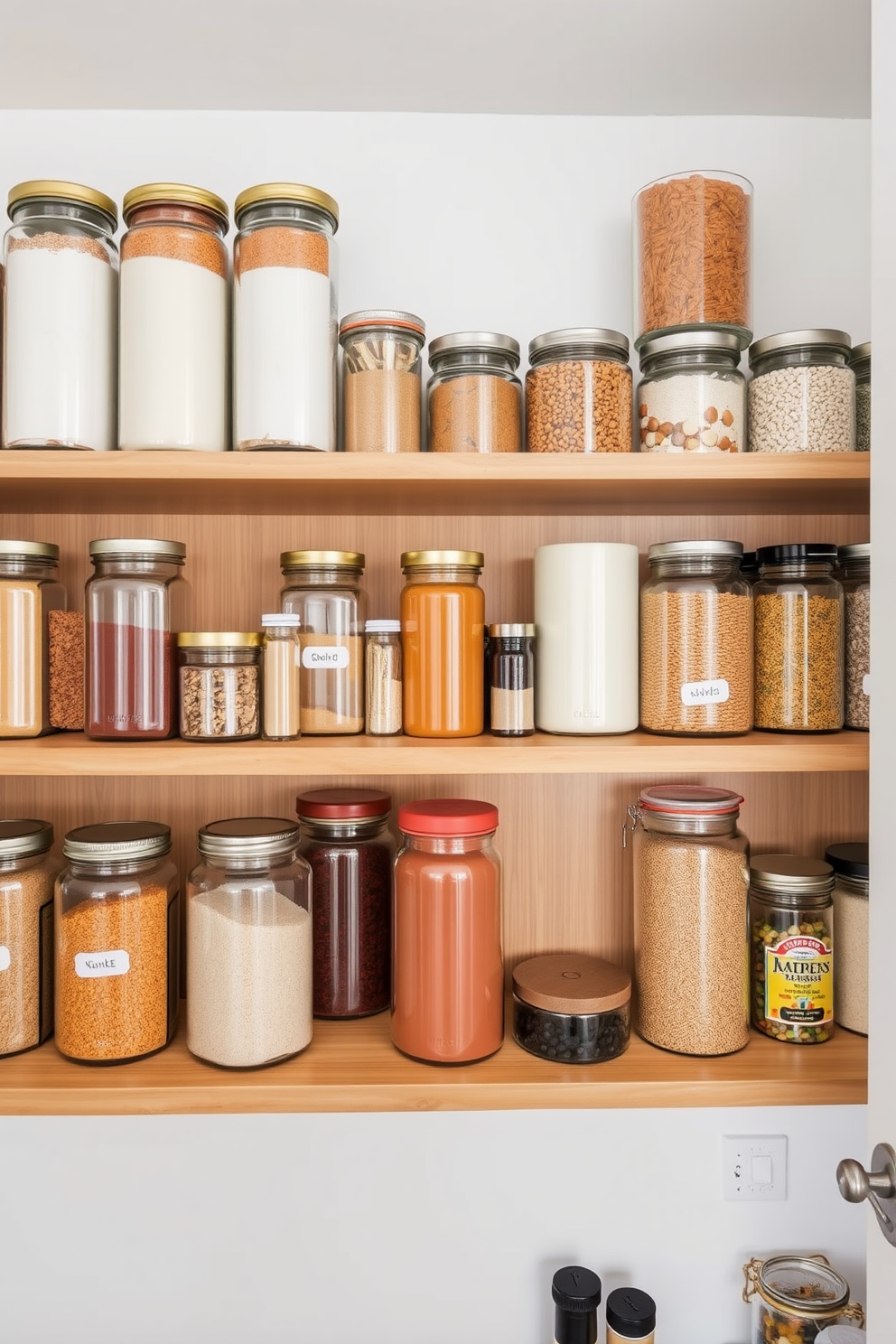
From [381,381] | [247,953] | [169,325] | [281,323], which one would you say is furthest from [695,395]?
[247,953]

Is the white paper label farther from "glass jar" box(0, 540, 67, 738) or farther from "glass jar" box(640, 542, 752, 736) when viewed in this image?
"glass jar" box(640, 542, 752, 736)

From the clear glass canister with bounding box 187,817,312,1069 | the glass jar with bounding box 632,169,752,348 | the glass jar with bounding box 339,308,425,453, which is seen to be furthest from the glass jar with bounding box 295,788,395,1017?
the glass jar with bounding box 632,169,752,348

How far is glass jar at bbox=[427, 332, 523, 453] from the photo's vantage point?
97cm

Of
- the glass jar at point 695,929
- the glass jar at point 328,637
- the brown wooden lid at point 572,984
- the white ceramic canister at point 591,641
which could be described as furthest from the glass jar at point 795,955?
the glass jar at point 328,637

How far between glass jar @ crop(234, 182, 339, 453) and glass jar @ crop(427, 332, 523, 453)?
131 millimetres

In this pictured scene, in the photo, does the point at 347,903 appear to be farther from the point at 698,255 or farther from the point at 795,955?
the point at 698,255

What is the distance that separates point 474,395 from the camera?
0.98 m

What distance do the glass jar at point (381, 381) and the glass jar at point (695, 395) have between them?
269 mm

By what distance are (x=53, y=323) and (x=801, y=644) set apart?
0.88 metres

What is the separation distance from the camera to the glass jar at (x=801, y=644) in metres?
0.97

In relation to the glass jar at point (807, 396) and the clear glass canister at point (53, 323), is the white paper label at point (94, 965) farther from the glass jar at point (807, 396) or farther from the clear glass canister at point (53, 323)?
the glass jar at point (807, 396)

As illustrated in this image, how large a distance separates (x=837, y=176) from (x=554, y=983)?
1.10 metres

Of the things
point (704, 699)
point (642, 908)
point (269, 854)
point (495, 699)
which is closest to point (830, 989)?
point (642, 908)

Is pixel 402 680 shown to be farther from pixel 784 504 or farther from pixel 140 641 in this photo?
pixel 784 504
